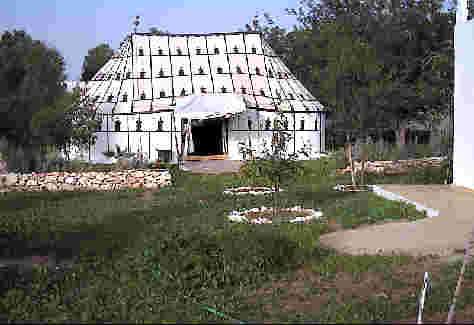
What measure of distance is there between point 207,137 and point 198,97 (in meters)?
4.18

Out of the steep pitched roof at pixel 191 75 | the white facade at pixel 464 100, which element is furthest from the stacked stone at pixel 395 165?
the steep pitched roof at pixel 191 75

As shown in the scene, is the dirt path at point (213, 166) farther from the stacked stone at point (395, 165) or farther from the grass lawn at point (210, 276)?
the grass lawn at point (210, 276)

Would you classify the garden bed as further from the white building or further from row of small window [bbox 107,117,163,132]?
row of small window [bbox 107,117,163,132]

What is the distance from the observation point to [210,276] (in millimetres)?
6242

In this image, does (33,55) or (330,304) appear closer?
(330,304)

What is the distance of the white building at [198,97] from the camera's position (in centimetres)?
2359

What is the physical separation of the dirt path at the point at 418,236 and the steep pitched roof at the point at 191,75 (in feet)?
47.9

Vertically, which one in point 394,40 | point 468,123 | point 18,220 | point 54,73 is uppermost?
point 394,40

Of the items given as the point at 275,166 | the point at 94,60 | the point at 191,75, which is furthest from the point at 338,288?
the point at 94,60

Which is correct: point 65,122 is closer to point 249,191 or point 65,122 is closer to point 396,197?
point 249,191

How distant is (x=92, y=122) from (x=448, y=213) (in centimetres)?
1100

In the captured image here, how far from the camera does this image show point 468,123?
12453 mm

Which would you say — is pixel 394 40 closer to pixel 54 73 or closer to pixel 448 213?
pixel 54 73

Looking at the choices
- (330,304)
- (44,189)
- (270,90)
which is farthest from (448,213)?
(270,90)
